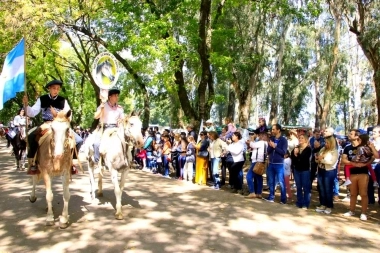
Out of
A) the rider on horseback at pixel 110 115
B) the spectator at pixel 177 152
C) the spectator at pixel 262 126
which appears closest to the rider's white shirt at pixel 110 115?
the rider on horseback at pixel 110 115

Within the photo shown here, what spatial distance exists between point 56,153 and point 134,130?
74.3 inches

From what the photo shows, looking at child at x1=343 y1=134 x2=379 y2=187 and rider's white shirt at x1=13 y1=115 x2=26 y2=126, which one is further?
rider's white shirt at x1=13 y1=115 x2=26 y2=126

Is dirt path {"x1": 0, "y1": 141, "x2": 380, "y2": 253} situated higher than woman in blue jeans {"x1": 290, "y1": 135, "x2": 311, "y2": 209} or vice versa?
woman in blue jeans {"x1": 290, "y1": 135, "x2": 311, "y2": 209}

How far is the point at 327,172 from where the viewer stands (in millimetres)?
9242

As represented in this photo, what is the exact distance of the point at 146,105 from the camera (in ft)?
76.4

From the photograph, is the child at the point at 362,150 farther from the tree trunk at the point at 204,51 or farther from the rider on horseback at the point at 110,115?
the tree trunk at the point at 204,51

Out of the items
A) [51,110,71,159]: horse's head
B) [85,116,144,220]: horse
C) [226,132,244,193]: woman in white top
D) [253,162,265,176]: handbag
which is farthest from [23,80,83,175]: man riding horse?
[226,132,244,193]: woman in white top

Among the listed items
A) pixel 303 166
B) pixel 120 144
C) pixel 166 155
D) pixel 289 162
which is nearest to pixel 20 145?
pixel 166 155

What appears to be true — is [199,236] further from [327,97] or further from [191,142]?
[327,97]

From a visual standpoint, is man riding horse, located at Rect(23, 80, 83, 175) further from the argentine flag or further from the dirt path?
the dirt path

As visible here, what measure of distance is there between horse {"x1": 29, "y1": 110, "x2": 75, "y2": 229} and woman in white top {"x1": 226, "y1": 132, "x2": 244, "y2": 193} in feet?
19.0

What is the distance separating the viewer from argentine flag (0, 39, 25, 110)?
26.6 feet

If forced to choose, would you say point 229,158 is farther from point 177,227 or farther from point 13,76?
point 13,76

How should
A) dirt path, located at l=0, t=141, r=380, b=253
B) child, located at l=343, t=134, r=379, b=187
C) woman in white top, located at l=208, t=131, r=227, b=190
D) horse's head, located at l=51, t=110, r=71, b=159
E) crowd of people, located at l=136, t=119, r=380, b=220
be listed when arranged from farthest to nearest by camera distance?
1. woman in white top, located at l=208, t=131, r=227, b=190
2. crowd of people, located at l=136, t=119, r=380, b=220
3. child, located at l=343, t=134, r=379, b=187
4. horse's head, located at l=51, t=110, r=71, b=159
5. dirt path, located at l=0, t=141, r=380, b=253
